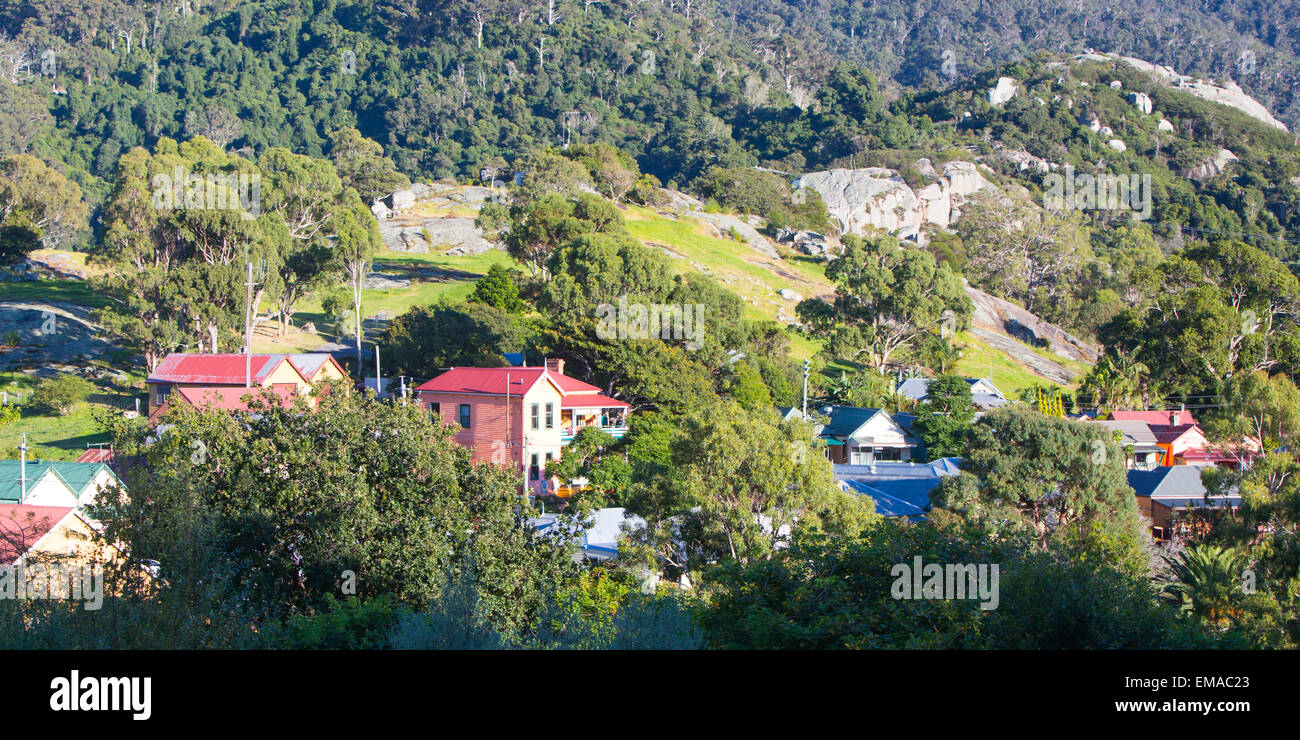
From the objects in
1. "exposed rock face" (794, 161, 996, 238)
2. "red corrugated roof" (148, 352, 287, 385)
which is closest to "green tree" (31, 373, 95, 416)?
"red corrugated roof" (148, 352, 287, 385)

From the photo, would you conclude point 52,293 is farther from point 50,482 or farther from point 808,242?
point 808,242

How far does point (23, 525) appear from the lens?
2069cm

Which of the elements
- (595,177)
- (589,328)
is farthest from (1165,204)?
(589,328)

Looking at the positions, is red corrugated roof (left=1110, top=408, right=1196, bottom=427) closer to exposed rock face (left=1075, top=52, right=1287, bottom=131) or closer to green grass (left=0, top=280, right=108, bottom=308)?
green grass (left=0, top=280, right=108, bottom=308)

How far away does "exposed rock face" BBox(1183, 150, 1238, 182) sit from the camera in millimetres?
147000

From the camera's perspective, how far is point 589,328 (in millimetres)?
49094

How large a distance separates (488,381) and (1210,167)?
142 m

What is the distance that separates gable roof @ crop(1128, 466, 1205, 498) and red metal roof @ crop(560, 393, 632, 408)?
21371 mm

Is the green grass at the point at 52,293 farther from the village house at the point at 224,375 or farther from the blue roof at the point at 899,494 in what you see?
the blue roof at the point at 899,494

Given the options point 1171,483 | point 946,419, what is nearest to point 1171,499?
point 1171,483

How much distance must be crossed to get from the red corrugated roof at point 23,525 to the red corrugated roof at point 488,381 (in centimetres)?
1799

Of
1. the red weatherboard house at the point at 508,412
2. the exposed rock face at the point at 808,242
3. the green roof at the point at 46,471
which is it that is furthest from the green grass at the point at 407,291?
the exposed rock face at the point at 808,242

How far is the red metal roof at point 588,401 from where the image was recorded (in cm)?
4312
